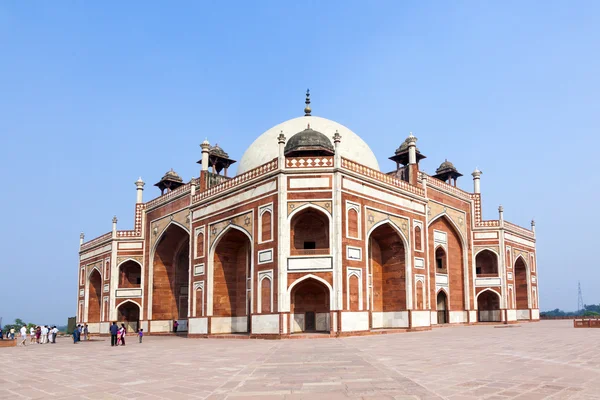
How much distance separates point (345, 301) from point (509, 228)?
63.8 feet

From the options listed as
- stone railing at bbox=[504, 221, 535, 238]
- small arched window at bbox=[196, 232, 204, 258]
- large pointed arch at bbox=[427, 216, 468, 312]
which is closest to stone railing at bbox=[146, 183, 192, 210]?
small arched window at bbox=[196, 232, 204, 258]

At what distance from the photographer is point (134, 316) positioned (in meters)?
35.0

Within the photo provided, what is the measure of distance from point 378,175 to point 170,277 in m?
16.9

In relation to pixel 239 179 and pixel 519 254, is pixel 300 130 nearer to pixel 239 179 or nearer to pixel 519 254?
pixel 239 179

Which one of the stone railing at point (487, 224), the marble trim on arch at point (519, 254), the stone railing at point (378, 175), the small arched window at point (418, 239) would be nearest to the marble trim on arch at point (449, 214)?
the stone railing at point (487, 224)

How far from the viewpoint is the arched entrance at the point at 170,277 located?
32.4 m

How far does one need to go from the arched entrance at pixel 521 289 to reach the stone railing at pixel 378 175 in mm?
15241

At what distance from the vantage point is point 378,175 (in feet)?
77.9

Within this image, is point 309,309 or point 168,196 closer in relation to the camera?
point 309,309

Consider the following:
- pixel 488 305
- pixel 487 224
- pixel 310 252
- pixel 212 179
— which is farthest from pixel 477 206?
pixel 212 179

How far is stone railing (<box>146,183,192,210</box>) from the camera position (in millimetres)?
29853

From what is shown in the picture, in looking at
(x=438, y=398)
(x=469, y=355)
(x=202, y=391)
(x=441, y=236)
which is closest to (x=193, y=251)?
(x=441, y=236)

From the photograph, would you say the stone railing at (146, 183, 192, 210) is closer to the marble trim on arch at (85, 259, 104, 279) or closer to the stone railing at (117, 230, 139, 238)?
the stone railing at (117, 230, 139, 238)

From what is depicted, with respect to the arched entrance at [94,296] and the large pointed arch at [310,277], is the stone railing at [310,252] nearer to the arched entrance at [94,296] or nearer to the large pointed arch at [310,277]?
the large pointed arch at [310,277]
